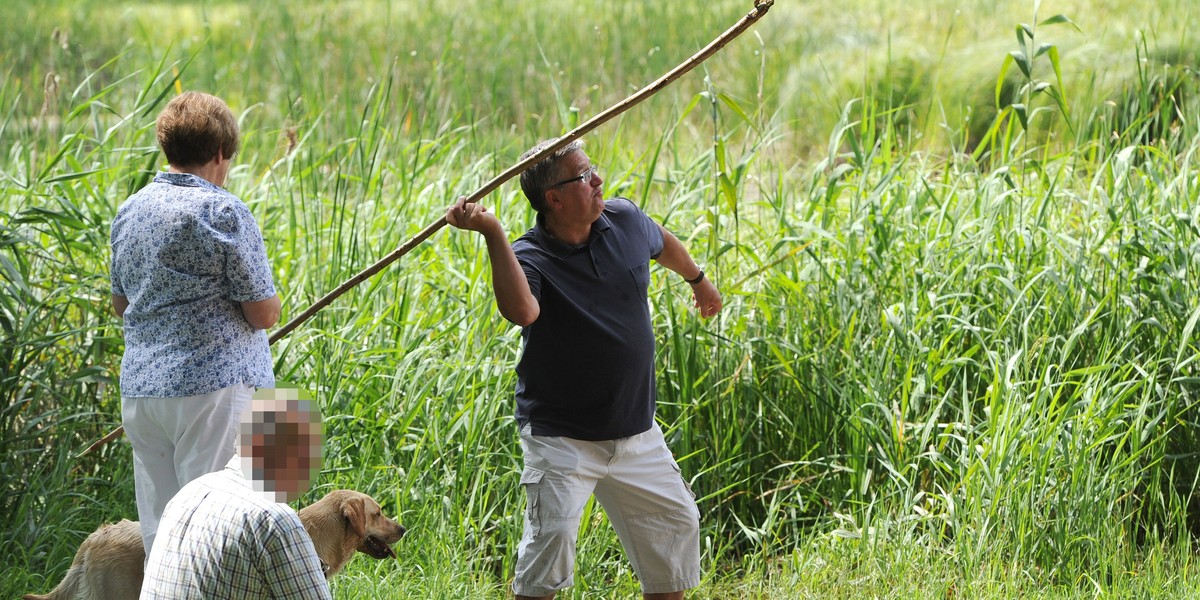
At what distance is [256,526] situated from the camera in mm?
1925

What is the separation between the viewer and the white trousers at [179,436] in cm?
284

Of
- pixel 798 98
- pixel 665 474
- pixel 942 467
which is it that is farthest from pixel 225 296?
pixel 798 98

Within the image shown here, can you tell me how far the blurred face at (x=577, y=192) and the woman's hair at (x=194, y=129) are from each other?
818 mm

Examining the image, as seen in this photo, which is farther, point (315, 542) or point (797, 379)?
point (797, 379)

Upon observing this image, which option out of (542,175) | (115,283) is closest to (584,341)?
(542,175)

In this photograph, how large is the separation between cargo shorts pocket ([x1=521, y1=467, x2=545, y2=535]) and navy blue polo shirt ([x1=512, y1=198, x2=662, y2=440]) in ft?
0.36

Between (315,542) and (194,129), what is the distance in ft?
3.24

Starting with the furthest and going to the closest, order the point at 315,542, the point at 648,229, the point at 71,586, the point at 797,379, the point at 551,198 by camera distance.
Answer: the point at 797,379
the point at 648,229
the point at 551,198
the point at 71,586
the point at 315,542

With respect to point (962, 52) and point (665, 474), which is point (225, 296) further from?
point (962, 52)

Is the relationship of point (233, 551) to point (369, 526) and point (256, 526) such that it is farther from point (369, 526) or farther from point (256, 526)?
point (369, 526)

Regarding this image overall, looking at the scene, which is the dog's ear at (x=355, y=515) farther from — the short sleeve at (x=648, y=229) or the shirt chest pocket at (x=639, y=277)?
the short sleeve at (x=648, y=229)

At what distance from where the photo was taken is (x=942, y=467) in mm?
4176

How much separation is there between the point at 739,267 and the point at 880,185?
0.66 meters

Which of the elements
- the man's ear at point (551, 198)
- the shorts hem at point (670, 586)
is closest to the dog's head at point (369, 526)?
the shorts hem at point (670, 586)
